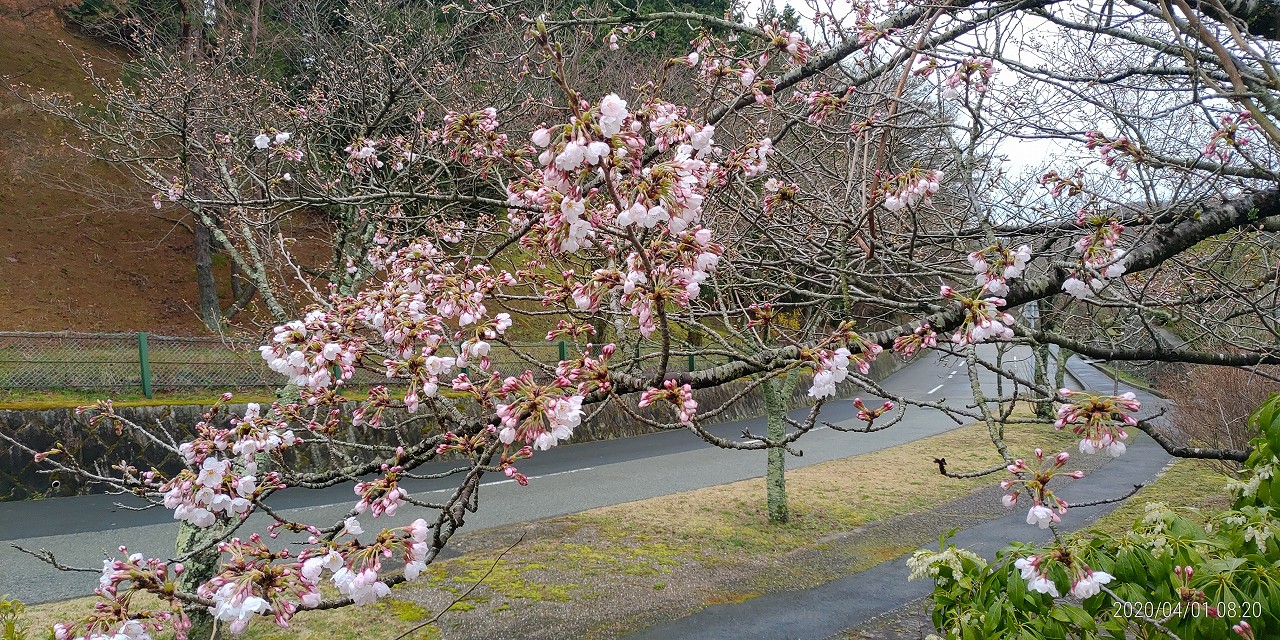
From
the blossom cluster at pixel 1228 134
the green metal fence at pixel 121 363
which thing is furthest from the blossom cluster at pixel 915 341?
the green metal fence at pixel 121 363

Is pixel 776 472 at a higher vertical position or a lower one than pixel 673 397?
lower

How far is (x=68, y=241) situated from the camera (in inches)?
660

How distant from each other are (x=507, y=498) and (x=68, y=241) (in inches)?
586

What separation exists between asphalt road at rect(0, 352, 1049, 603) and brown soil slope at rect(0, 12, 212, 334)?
783 centimetres

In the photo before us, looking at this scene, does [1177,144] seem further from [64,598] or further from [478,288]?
[64,598]

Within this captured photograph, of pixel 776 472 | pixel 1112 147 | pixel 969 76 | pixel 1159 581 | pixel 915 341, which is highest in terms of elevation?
pixel 969 76

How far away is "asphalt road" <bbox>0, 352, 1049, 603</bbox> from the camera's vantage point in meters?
6.62

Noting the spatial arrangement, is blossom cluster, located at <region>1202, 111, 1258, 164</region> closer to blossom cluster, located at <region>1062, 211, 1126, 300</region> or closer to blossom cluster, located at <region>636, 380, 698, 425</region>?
blossom cluster, located at <region>1062, 211, 1126, 300</region>

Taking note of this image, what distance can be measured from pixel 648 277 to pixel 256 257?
4167 millimetres

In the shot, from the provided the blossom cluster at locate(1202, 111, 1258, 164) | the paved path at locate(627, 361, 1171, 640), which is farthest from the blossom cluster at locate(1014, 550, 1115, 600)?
the paved path at locate(627, 361, 1171, 640)

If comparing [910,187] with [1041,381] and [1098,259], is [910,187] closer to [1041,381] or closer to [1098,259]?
[1098,259]

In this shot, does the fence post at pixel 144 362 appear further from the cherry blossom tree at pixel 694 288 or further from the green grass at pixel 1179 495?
the green grass at pixel 1179 495

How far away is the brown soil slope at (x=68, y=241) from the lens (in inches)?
579

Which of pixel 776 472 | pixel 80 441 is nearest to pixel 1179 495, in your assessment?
pixel 776 472
